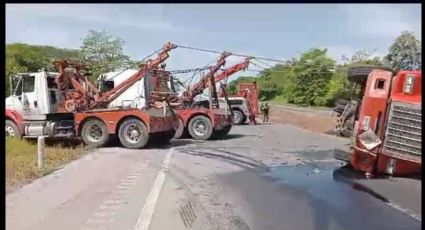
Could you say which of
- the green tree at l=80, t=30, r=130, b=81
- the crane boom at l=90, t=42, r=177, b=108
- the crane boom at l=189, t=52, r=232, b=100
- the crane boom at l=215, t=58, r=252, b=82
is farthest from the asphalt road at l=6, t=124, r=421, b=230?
the crane boom at l=215, t=58, r=252, b=82

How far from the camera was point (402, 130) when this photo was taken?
4.51 metres

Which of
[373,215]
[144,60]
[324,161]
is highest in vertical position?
[144,60]

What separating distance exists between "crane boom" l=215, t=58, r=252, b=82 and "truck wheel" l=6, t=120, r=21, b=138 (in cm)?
79

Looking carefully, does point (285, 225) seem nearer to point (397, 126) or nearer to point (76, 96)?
point (76, 96)

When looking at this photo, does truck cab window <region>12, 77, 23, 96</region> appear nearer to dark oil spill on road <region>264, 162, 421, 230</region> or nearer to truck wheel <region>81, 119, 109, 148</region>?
truck wheel <region>81, 119, 109, 148</region>

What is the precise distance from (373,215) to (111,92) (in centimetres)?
244

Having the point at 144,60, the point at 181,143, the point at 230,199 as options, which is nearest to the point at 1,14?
the point at 144,60

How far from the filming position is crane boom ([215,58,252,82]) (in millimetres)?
1963

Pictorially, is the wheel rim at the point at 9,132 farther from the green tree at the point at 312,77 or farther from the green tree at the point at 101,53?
the green tree at the point at 312,77

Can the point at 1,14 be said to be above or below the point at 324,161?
above

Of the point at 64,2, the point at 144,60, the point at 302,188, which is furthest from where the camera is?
the point at 302,188

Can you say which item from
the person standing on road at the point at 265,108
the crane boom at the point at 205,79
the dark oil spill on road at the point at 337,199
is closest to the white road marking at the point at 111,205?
the crane boom at the point at 205,79

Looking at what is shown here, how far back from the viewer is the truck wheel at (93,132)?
2.07m

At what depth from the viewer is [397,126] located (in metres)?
4.62
